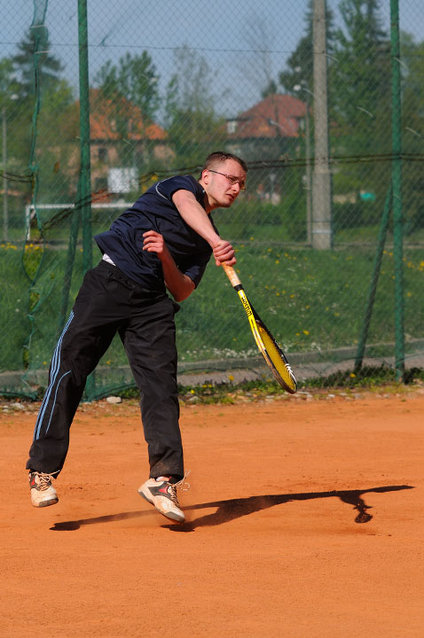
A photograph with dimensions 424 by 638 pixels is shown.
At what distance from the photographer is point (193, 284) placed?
4930 mm

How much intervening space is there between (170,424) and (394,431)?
3.02 m

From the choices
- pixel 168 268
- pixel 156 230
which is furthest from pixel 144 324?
pixel 156 230

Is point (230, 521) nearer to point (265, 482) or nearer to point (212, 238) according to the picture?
point (265, 482)

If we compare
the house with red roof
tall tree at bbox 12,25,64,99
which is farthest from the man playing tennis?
the house with red roof

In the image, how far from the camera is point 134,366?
4910 millimetres

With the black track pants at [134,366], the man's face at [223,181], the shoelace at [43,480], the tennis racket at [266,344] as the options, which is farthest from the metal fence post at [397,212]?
the shoelace at [43,480]

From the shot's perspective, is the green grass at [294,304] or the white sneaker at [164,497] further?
the green grass at [294,304]

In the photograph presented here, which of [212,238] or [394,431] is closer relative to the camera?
[212,238]

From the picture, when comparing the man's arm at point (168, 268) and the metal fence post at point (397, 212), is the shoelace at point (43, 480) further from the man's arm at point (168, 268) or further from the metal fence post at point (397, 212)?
the metal fence post at point (397, 212)

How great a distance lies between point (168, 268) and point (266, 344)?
1.86 feet

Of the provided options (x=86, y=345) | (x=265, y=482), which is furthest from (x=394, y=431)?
(x=86, y=345)

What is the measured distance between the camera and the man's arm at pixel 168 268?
180 inches

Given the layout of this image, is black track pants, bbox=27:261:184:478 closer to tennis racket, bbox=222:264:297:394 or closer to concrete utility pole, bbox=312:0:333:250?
tennis racket, bbox=222:264:297:394

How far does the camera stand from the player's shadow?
4.88 metres
